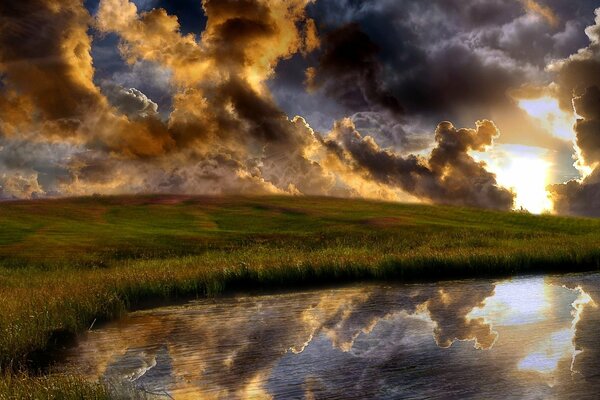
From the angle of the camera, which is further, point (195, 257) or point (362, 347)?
point (195, 257)

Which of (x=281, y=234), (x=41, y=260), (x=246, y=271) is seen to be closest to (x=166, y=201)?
(x=281, y=234)

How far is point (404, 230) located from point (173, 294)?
27.2m

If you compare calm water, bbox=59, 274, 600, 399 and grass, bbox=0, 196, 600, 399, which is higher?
grass, bbox=0, 196, 600, 399

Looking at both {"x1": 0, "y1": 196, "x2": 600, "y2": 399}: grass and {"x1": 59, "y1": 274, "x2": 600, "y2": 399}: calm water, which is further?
{"x1": 0, "y1": 196, "x2": 600, "y2": 399}: grass

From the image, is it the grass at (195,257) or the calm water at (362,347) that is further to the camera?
the grass at (195,257)

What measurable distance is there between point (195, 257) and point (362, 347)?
20294 millimetres

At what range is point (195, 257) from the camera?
116 feet

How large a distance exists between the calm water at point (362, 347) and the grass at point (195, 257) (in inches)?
68.2

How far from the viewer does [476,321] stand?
19.9 meters

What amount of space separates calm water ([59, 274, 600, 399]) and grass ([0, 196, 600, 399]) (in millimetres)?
1732

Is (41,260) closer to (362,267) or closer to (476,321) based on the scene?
(362,267)

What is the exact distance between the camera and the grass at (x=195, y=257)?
19.3 m

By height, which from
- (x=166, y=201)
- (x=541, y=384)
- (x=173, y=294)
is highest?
(x=166, y=201)

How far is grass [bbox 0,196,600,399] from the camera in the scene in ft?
63.4
